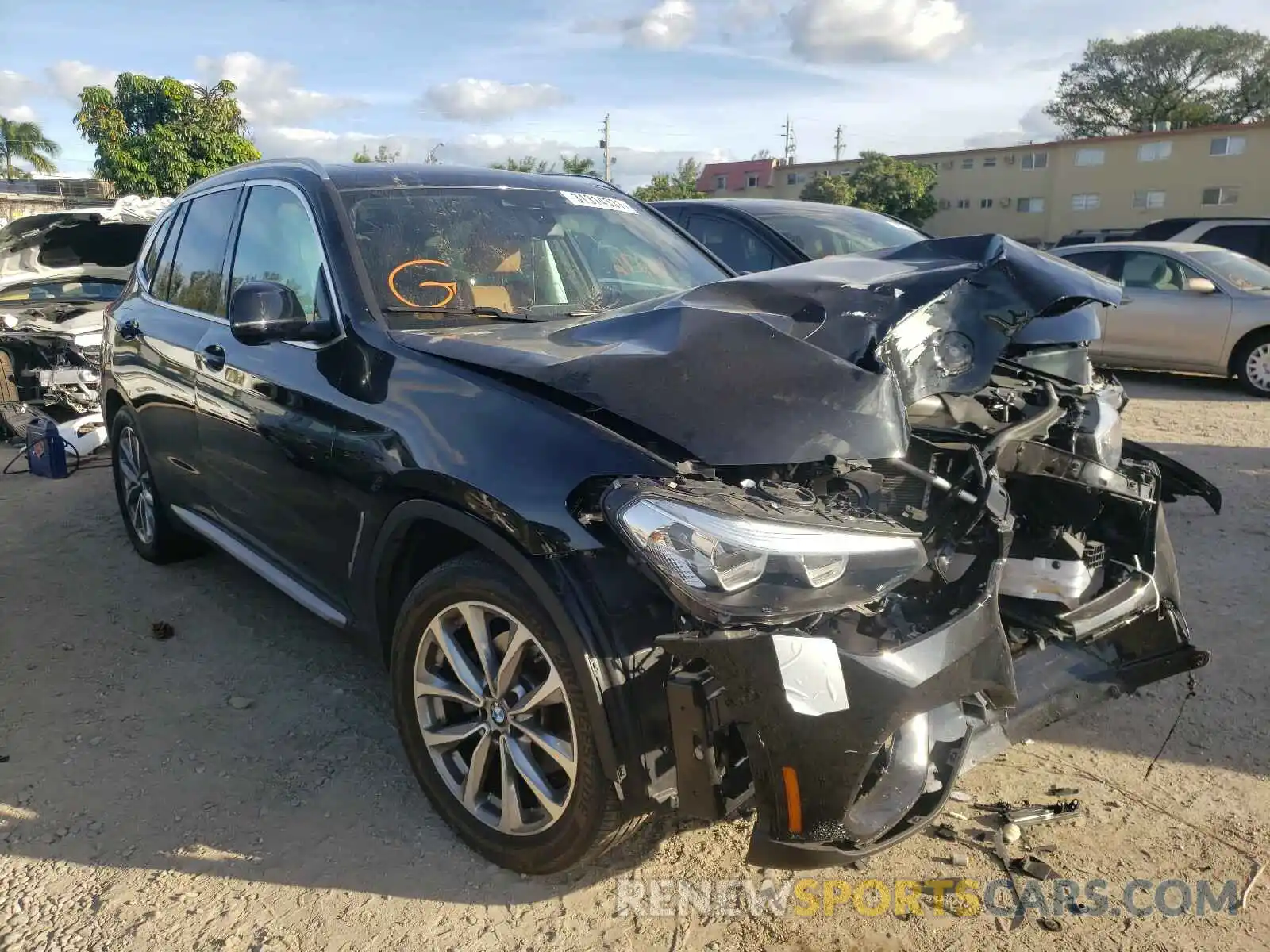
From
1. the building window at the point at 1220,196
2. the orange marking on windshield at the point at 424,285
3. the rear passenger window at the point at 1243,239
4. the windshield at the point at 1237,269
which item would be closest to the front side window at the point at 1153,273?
the windshield at the point at 1237,269

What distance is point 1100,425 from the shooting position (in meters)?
2.97

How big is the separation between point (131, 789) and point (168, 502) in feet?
6.10

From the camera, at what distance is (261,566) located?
357 cm

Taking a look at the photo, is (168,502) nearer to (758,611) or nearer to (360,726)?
(360,726)

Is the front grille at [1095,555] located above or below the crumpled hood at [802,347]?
below

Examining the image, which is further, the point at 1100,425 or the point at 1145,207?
the point at 1145,207

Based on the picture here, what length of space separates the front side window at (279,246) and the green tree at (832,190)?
4101cm

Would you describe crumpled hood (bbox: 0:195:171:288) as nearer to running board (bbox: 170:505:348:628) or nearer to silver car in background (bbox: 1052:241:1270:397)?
running board (bbox: 170:505:348:628)

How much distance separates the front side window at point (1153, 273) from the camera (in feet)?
32.6

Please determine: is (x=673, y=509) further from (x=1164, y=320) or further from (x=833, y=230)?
(x=1164, y=320)

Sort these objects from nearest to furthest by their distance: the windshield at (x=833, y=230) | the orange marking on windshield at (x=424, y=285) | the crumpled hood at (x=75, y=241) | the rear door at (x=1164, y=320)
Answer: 1. the orange marking on windshield at (x=424, y=285)
2. the windshield at (x=833, y=230)
3. the crumpled hood at (x=75, y=241)
4. the rear door at (x=1164, y=320)

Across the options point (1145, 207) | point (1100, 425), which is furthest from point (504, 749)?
point (1145, 207)

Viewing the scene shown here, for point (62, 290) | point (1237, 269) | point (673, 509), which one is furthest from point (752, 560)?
point (1237, 269)

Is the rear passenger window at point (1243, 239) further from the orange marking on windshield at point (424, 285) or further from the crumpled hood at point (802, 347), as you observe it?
the orange marking on windshield at point (424, 285)
